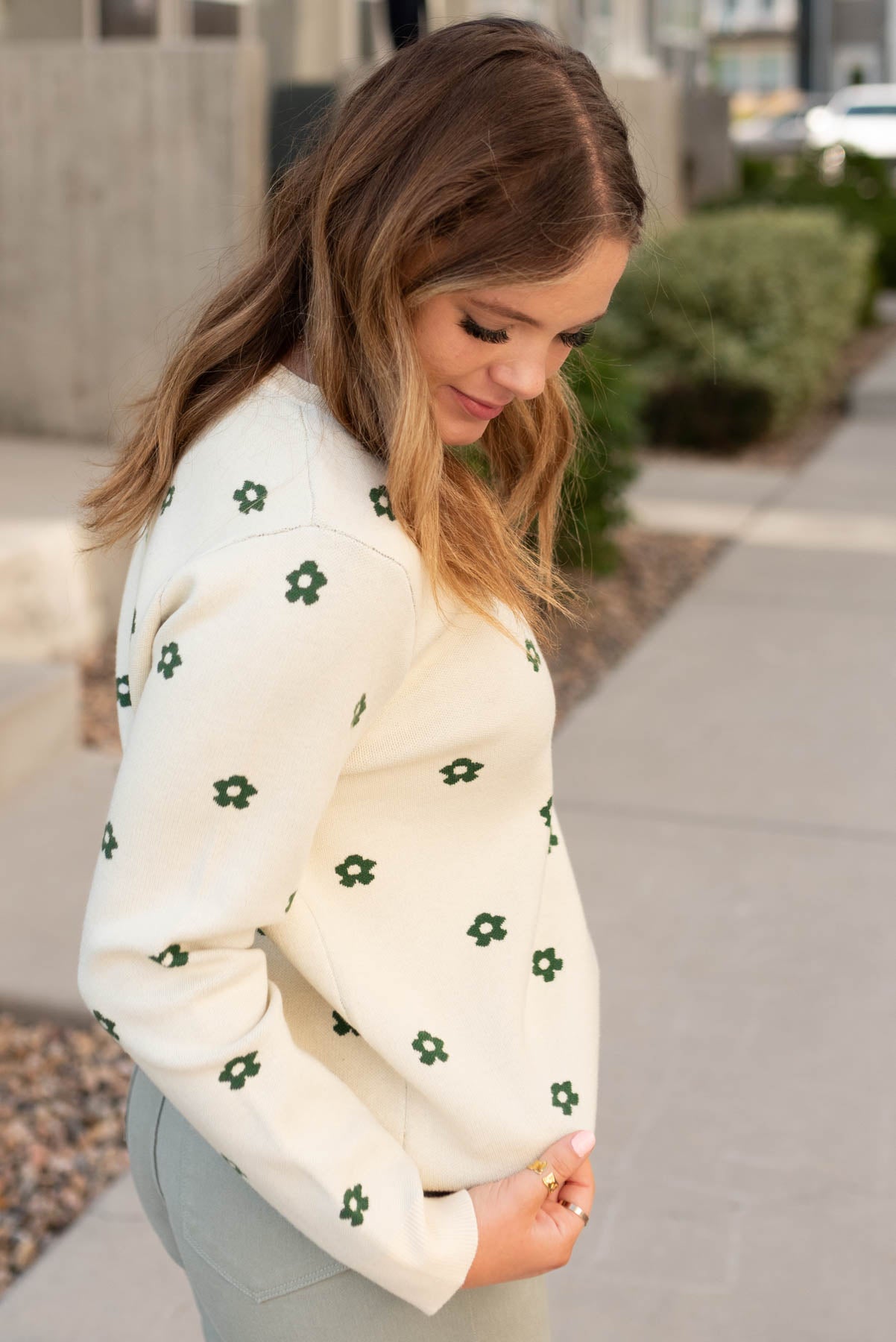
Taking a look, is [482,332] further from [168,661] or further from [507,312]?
Result: [168,661]

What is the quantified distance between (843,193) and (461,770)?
17.1 metres

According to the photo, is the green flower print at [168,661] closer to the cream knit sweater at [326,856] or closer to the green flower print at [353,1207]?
the cream knit sweater at [326,856]

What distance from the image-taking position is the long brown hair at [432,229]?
3.68 feet

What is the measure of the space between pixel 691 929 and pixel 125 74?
5.29m

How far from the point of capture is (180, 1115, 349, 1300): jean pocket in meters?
1.25

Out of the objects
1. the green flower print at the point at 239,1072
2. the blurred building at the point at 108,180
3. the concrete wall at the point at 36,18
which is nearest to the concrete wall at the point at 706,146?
the blurred building at the point at 108,180

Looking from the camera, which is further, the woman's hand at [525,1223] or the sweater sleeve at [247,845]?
the woman's hand at [525,1223]

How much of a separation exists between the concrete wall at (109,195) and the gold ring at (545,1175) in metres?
6.10

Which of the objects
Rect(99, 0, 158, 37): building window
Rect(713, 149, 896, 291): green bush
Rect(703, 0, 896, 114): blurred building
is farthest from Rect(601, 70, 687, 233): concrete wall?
Rect(703, 0, 896, 114): blurred building

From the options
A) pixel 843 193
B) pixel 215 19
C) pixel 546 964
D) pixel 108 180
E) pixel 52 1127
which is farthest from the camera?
pixel 843 193

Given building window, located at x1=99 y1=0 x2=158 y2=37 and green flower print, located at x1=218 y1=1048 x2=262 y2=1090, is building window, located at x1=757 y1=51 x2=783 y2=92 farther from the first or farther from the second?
green flower print, located at x1=218 y1=1048 x2=262 y2=1090

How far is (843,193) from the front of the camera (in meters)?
16.9

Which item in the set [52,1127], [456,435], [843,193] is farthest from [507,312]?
[843,193]

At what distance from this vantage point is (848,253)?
12.1 meters
